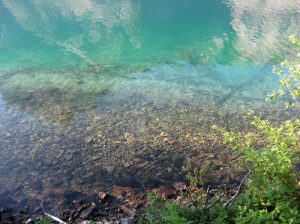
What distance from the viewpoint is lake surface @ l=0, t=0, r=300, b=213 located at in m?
10.9

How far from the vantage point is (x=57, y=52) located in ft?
98.0

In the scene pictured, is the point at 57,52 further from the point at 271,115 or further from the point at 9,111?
the point at 271,115

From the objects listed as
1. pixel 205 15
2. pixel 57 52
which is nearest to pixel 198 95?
pixel 57 52

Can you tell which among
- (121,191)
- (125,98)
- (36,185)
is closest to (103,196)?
(121,191)

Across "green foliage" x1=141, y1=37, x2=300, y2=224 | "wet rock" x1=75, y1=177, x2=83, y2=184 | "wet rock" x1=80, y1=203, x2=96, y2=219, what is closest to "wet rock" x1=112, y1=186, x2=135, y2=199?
"wet rock" x1=80, y1=203, x2=96, y2=219

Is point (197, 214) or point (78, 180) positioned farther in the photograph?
point (78, 180)

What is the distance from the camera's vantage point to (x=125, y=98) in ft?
56.4

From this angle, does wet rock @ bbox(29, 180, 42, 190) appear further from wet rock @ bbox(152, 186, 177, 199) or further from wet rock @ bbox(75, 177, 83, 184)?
wet rock @ bbox(152, 186, 177, 199)

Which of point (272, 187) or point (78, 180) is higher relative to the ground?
point (272, 187)

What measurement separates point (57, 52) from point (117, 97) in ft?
47.1

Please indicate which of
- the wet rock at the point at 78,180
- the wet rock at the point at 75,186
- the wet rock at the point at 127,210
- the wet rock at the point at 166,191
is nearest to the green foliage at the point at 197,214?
the wet rock at the point at 127,210

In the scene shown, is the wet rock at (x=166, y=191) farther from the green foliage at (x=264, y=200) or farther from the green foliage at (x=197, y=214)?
the green foliage at (x=197, y=214)

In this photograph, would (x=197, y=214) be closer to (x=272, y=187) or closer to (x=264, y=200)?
(x=264, y=200)

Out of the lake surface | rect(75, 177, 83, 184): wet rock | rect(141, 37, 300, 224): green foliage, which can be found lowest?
the lake surface
